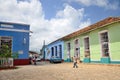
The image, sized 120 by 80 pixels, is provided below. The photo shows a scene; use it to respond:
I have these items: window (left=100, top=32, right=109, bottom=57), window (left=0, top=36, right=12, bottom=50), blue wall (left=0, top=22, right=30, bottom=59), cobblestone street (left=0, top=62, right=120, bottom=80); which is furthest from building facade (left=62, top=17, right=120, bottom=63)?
window (left=0, top=36, right=12, bottom=50)

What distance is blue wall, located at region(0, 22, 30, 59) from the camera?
2312cm

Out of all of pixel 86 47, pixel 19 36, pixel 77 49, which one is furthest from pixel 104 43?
pixel 19 36

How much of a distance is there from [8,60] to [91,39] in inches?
386

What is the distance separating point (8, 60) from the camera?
57.7ft

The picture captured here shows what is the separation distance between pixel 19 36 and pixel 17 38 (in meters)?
0.41

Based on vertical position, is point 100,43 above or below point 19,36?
below

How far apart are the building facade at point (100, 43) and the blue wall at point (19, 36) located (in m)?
7.07

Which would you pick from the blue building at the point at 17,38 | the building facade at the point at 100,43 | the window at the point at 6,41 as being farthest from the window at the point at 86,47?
the window at the point at 6,41

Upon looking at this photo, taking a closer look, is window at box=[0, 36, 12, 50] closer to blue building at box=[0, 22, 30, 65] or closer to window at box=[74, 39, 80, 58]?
blue building at box=[0, 22, 30, 65]

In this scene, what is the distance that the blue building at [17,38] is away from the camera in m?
22.9

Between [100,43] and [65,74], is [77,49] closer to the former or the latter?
[100,43]

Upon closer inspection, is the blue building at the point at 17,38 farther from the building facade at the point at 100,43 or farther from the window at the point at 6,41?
the building facade at the point at 100,43

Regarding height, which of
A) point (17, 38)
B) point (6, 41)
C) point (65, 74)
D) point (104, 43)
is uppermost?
point (17, 38)

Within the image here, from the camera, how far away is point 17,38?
2355 centimetres
